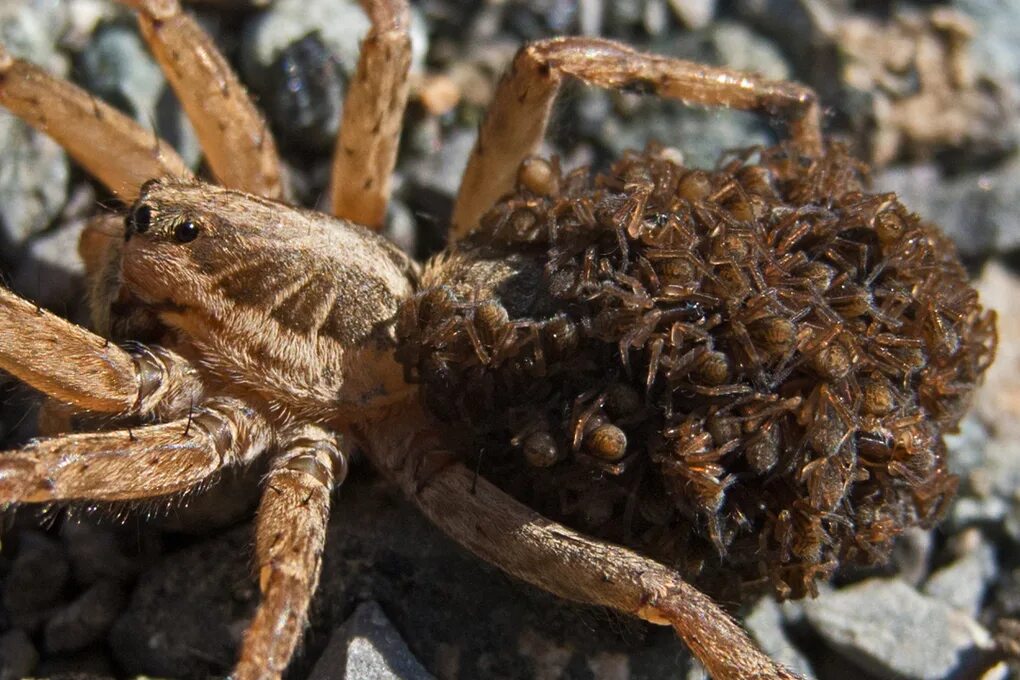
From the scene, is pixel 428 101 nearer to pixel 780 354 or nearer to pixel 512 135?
pixel 512 135

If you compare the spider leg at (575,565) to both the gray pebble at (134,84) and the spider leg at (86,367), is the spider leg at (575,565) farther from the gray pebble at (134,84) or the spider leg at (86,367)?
the gray pebble at (134,84)

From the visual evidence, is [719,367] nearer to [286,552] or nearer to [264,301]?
[286,552]

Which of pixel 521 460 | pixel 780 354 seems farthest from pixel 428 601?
pixel 780 354

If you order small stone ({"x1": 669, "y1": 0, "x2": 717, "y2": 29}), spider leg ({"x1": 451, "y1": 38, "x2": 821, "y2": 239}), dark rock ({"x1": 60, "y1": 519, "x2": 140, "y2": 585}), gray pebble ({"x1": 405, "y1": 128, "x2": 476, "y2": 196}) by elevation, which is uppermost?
small stone ({"x1": 669, "y1": 0, "x2": 717, "y2": 29})

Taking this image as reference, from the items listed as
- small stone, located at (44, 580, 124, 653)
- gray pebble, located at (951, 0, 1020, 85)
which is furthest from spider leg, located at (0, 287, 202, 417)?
gray pebble, located at (951, 0, 1020, 85)

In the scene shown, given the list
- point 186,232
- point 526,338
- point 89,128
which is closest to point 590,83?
point 526,338

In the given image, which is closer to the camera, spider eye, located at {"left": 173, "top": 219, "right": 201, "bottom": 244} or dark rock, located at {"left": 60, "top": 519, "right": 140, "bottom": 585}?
spider eye, located at {"left": 173, "top": 219, "right": 201, "bottom": 244}

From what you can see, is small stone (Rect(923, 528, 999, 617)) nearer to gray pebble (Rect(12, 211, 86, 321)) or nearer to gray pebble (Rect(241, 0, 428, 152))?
gray pebble (Rect(241, 0, 428, 152))

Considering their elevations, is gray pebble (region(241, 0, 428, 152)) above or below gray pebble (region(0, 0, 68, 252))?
above

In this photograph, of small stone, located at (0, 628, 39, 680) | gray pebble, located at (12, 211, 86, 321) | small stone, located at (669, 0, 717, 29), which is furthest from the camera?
small stone, located at (669, 0, 717, 29)
